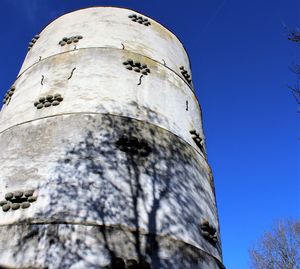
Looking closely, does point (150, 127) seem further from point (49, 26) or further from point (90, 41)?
point (49, 26)

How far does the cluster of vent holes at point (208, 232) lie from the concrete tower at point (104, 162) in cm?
2

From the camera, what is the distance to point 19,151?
19.3 feet

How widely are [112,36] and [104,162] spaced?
3.96m

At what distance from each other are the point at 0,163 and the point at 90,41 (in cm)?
367

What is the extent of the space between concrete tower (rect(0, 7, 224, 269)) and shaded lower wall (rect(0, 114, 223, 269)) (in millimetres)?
16

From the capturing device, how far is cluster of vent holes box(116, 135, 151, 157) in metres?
5.96

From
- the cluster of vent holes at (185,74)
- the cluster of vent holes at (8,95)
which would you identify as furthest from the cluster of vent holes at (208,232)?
the cluster of vent holes at (8,95)

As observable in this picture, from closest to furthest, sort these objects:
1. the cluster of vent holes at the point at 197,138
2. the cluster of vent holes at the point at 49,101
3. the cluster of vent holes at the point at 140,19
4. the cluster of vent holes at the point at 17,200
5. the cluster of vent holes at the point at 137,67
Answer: the cluster of vent holes at the point at 17,200 < the cluster of vent holes at the point at 49,101 < the cluster of vent holes at the point at 197,138 < the cluster of vent holes at the point at 137,67 < the cluster of vent holes at the point at 140,19

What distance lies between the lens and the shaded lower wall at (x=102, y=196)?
4.50 meters

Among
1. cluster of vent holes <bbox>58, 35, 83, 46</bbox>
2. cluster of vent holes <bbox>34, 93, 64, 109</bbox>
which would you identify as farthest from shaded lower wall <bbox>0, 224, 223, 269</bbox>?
cluster of vent holes <bbox>58, 35, 83, 46</bbox>

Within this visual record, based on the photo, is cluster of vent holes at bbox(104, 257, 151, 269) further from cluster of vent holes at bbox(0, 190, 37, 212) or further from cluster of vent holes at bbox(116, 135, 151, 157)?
cluster of vent holes at bbox(116, 135, 151, 157)

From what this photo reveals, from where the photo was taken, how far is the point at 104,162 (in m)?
5.61

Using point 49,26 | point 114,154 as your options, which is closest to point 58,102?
point 114,154

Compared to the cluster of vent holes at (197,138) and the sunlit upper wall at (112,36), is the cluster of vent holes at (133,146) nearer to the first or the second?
the cluster of vent holes at (197,138)
